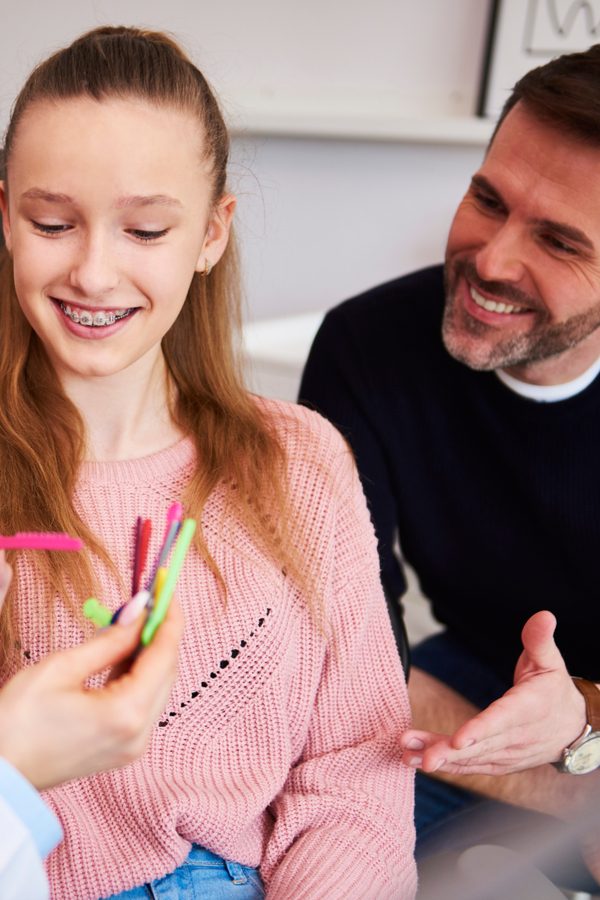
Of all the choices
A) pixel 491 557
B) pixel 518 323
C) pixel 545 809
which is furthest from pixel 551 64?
pixel 545 809

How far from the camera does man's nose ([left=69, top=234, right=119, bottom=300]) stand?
2.95 ft

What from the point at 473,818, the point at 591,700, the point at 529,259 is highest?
the point at 529,259

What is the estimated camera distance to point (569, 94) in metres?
1.22

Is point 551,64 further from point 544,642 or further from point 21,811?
point 21,811

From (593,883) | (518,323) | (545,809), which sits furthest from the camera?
(518,323)

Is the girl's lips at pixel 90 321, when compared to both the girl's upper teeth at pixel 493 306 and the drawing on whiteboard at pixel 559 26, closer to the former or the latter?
the girl's upper teeth at pixel 493 306

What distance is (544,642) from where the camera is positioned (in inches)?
39.8

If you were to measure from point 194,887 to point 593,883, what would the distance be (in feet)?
1.14

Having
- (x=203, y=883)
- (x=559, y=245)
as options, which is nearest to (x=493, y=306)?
(x=559, y=245)

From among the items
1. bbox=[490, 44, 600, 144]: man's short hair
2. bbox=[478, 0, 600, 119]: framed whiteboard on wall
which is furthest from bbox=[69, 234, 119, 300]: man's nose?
bbox=[478, 0, 600, 119]: framed whiteboard on wall

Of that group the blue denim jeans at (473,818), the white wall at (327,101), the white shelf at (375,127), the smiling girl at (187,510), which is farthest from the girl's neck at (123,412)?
the white shelf at (375,127)

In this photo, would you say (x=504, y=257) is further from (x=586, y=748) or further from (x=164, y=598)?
(x=164, y=598)

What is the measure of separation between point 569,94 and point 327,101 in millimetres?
1249

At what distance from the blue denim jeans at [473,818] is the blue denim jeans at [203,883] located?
0.18 metres
